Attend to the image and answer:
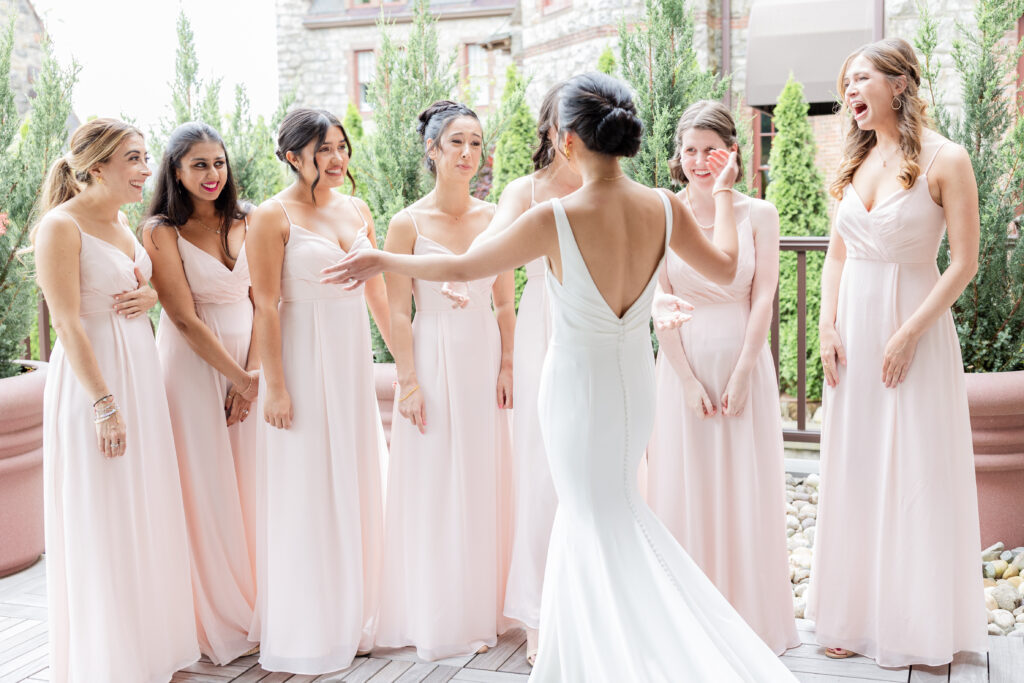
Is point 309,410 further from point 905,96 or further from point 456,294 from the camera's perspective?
point 905,96

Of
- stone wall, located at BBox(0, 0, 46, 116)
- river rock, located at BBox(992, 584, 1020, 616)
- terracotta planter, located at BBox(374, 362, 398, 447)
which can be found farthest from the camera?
stone wall, located at BBox(0, 0, 46, 116)

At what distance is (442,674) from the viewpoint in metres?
3.70

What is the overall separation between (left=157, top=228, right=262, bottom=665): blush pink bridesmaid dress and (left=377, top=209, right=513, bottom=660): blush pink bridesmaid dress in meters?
0.61

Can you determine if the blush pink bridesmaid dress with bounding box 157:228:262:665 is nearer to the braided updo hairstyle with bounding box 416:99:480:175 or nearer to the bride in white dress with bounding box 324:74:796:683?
the braided updo hairstyle with bounding box 416:99:480:175

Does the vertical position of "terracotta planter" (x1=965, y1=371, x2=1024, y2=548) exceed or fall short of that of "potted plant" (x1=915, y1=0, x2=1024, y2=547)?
it falls short

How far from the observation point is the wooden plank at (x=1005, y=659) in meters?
3.53

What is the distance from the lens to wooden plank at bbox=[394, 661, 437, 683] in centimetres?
365

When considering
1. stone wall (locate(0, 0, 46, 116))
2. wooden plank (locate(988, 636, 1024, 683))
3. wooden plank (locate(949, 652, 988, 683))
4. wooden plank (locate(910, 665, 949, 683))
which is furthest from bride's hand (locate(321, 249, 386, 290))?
stone wall (locate(0, 0, 46, 116))

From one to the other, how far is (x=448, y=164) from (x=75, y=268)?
1.42 metres

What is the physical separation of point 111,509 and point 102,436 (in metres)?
0.28

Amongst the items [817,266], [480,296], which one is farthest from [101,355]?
[817,266]

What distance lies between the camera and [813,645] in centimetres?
385

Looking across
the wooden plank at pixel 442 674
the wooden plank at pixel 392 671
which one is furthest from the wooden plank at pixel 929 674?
the wooden plank at pixel 392 671

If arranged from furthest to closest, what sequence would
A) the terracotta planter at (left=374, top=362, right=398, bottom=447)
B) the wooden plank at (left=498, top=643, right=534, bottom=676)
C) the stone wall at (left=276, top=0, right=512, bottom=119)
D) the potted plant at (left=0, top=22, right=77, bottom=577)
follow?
the stone wall at (left=276, top=0, right=512, bottom=119) → the terracotta planter at (left=374, top=362, right=398, bottom=447) → the potted plant at (left=0, top=22, right=77, bottom=577) → the wooden plank at (left=498, top=643, right=534, bottom=676)
